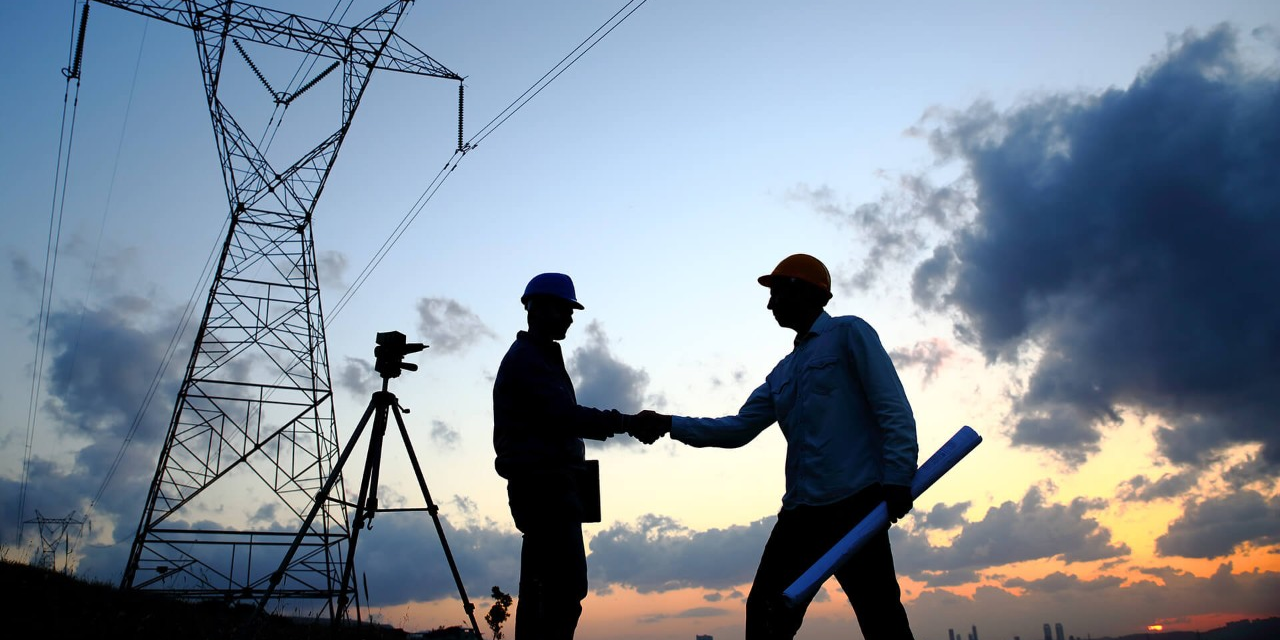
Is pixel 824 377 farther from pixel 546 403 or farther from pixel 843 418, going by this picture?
pixel 546 403

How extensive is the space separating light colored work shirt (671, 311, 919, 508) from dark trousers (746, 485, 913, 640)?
86mm

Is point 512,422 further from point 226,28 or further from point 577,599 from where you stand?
point 226,28

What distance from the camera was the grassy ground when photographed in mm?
7921

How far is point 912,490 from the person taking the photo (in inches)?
192

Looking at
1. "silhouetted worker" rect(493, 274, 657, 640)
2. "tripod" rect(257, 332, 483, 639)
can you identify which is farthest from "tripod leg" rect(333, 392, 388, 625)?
"silhouetted worker" rect(493, 274, 657, 640)

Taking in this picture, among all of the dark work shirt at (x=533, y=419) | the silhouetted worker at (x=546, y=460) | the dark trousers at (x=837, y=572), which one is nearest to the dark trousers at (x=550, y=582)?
the silhouetted worker at (x=546, y=460)

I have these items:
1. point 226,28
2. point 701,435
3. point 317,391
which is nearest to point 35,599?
point 701,435

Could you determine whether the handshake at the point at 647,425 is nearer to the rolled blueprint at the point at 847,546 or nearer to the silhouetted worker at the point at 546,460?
the silhouetted worker at the point at 546,460

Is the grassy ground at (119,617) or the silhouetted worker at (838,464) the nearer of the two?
the silhouetted worker at (838,464)

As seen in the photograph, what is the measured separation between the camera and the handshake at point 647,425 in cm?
693

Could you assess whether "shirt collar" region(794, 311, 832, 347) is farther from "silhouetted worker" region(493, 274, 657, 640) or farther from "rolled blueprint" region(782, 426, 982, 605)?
"silhouetted worker" region(493, 274, 657, 640)

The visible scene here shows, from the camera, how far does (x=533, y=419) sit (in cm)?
634

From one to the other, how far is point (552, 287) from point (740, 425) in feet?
Answer: 5.66

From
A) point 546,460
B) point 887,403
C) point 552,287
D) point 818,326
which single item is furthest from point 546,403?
point 887,403
